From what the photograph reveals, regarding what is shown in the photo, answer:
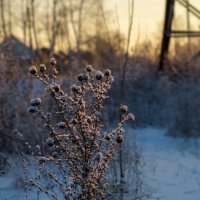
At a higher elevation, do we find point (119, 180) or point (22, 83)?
point (22, 83)

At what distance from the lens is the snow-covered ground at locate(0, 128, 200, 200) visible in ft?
16.7

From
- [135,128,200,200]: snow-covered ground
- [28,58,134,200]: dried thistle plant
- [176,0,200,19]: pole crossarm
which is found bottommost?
[135,128,200,200]: snow-covered ground

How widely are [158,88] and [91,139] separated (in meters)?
8.11

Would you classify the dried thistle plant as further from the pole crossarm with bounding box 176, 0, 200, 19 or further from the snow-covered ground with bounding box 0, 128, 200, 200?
the pole crossarm with bounding box 176, 0, 200, 19

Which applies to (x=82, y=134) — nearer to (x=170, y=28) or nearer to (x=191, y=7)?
(x=191, y=7)

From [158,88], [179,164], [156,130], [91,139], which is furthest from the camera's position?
[158,88]

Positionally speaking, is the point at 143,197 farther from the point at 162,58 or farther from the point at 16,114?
the point at 162,58

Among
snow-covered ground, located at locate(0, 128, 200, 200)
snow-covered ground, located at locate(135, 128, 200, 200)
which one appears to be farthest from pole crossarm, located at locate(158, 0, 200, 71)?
snow-covered ground, located at locate(0, 128, 200, 200)

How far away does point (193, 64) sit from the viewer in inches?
476

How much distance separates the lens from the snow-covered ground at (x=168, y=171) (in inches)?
201

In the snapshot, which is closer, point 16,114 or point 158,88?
point 16,114

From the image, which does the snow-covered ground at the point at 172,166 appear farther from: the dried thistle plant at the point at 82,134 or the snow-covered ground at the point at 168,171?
the dried thistle plant at the point at 82,134

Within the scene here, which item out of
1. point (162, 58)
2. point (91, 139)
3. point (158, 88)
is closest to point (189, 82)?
point (158, 88)

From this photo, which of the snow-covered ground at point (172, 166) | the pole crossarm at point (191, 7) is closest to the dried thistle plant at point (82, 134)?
the snow-covered ground at point (172, 166)
